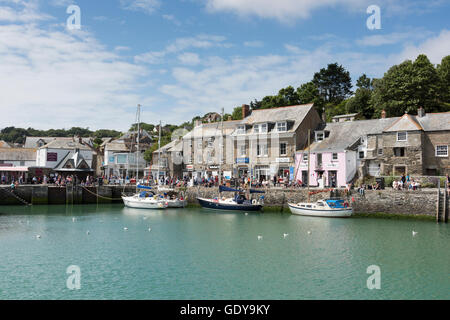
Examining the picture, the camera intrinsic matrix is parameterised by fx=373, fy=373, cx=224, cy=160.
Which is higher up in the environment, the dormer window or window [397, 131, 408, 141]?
the dormer window

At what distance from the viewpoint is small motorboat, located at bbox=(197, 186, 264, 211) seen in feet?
126

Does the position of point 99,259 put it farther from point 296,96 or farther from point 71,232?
point 296,96

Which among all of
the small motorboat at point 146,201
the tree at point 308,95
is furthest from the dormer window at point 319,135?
the tree at point 308,95

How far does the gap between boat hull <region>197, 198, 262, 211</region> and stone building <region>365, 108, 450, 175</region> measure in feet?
44.8

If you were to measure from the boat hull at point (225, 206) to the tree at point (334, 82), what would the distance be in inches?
1920

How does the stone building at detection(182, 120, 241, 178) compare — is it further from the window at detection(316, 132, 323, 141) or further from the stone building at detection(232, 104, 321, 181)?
the window at detection(316, 132, 323, 141)

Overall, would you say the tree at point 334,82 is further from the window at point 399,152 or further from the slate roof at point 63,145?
the slate roof at point 63,145

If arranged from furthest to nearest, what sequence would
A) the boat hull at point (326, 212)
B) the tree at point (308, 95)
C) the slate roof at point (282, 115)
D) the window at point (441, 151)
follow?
the tree at point (308, 95) → the slate roof at point (282, 115) → the window at point (441, 151) → the boat hull at point (326, 212)

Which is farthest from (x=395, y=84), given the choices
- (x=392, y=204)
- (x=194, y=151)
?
(x=194, y=151)

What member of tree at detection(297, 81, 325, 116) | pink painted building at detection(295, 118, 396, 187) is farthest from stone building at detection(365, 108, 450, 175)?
tree at detection(297, 81, 325, 116)

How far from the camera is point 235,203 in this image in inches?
1532

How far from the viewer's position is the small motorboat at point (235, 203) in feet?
126
